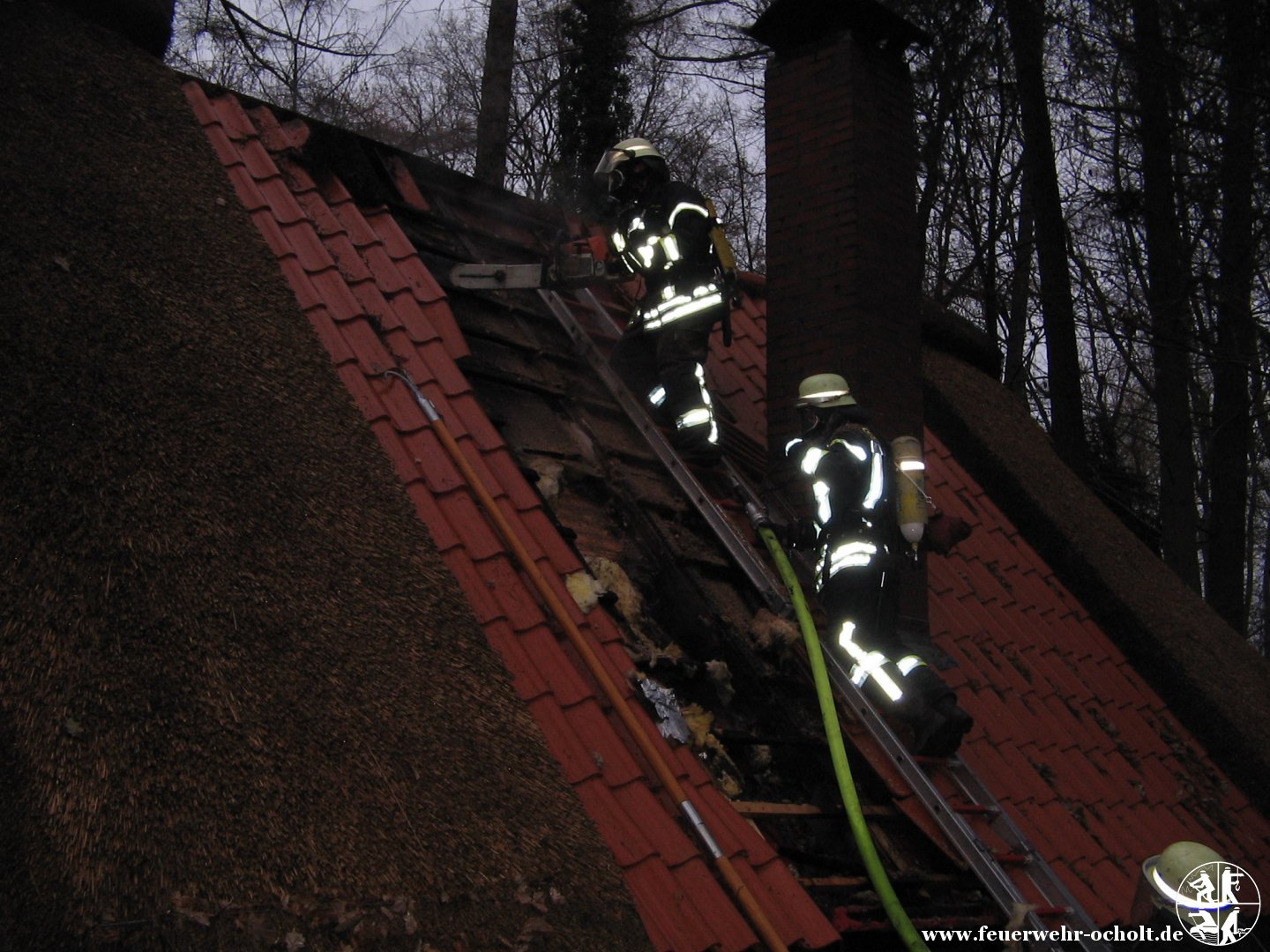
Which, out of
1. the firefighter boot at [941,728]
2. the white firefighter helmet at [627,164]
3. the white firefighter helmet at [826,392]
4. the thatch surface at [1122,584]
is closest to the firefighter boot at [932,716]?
the firefighter boot at [941,728]

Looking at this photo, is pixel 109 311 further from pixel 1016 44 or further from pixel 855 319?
pixel 1016 44

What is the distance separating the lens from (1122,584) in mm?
8609

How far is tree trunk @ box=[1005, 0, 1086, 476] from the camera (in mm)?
13328

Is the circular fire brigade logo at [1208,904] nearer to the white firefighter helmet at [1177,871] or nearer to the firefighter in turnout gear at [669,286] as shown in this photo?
the white firefighter helmet at [1177,871]

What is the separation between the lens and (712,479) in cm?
647

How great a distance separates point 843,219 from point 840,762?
3416 mm

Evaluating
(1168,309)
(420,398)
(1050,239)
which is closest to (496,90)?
(1050,239)

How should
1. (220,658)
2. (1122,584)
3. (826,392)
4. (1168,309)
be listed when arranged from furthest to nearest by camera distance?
(1168,309), (1122,584), (826,392), (220,658)

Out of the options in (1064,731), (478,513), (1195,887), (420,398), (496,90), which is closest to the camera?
(1195,887)

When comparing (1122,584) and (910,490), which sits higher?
(910,490)

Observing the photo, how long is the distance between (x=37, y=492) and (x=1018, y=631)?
5720 millimetres

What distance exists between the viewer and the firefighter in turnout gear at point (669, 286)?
21.0 ft

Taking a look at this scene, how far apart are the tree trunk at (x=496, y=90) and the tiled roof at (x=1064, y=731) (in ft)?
26.2

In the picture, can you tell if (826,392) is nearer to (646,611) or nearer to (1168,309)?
(646,611)
